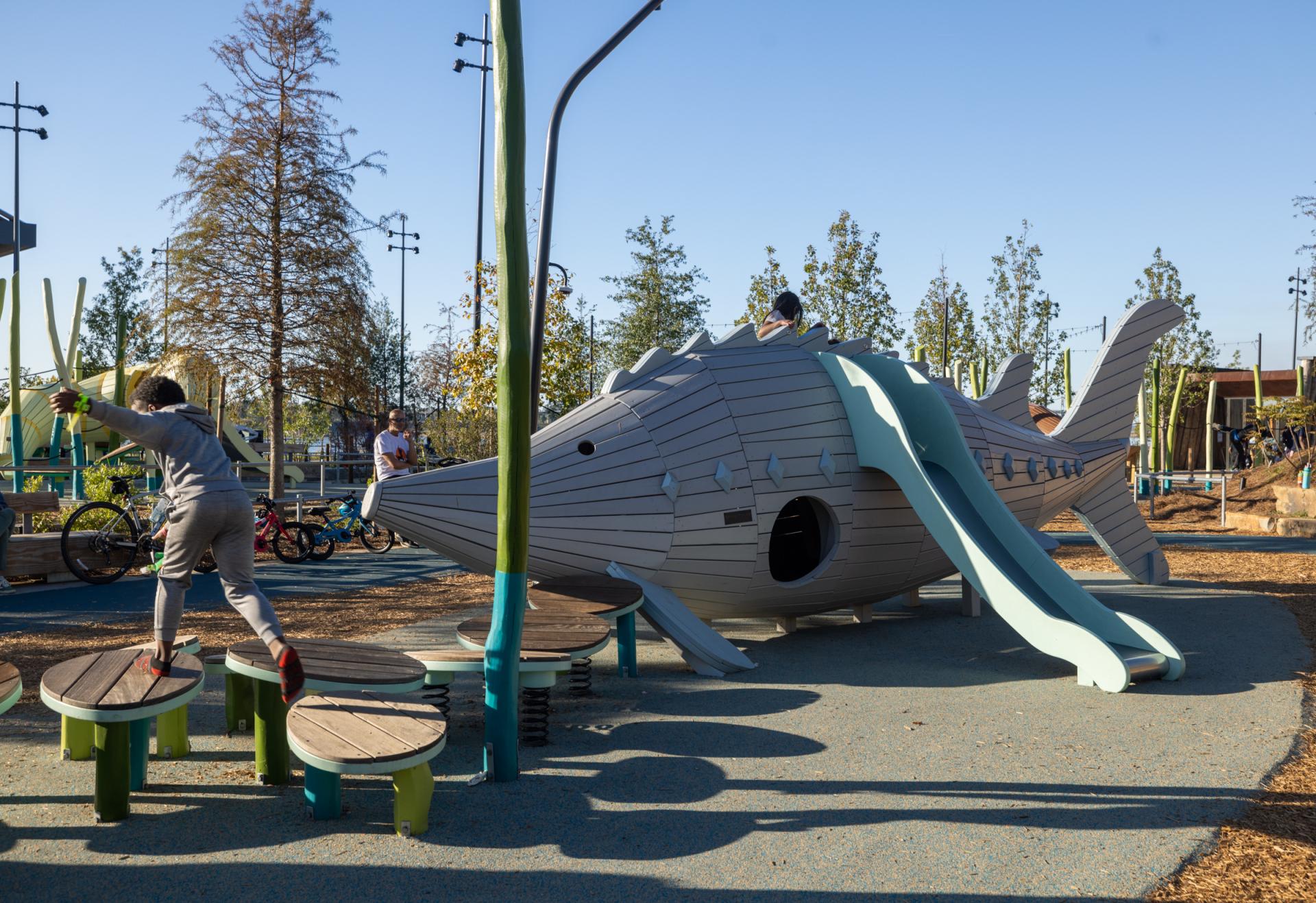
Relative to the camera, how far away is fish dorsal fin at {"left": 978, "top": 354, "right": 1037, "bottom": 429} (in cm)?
1011

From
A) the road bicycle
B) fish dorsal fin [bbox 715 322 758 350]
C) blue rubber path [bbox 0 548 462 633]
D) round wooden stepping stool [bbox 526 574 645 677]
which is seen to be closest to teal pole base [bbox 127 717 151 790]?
round wooden stepping stool [bbox 526 574 645 677]

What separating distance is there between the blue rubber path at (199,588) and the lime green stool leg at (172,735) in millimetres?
3133

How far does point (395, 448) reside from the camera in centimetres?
1230

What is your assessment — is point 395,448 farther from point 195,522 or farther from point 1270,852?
point 1270,852

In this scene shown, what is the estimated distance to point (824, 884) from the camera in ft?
12.0

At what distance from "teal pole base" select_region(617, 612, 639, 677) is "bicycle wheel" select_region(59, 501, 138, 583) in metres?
7.62

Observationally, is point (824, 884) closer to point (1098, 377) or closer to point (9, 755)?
point (9, 755)

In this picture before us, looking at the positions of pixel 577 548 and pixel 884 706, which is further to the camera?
pixel 577 548

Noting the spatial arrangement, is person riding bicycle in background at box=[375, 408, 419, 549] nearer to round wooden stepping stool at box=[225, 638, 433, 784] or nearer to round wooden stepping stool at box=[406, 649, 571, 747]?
round wooden stepping stool at box=[406, 649, 571, 747]

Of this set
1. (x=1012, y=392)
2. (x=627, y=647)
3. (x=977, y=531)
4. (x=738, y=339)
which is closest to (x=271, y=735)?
(x=627, y=647)

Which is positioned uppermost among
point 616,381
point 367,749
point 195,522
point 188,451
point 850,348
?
point 850,348

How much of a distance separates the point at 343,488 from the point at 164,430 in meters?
24.3

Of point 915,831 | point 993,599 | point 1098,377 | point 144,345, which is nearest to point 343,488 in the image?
point 144,345

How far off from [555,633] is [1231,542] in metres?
16.1
